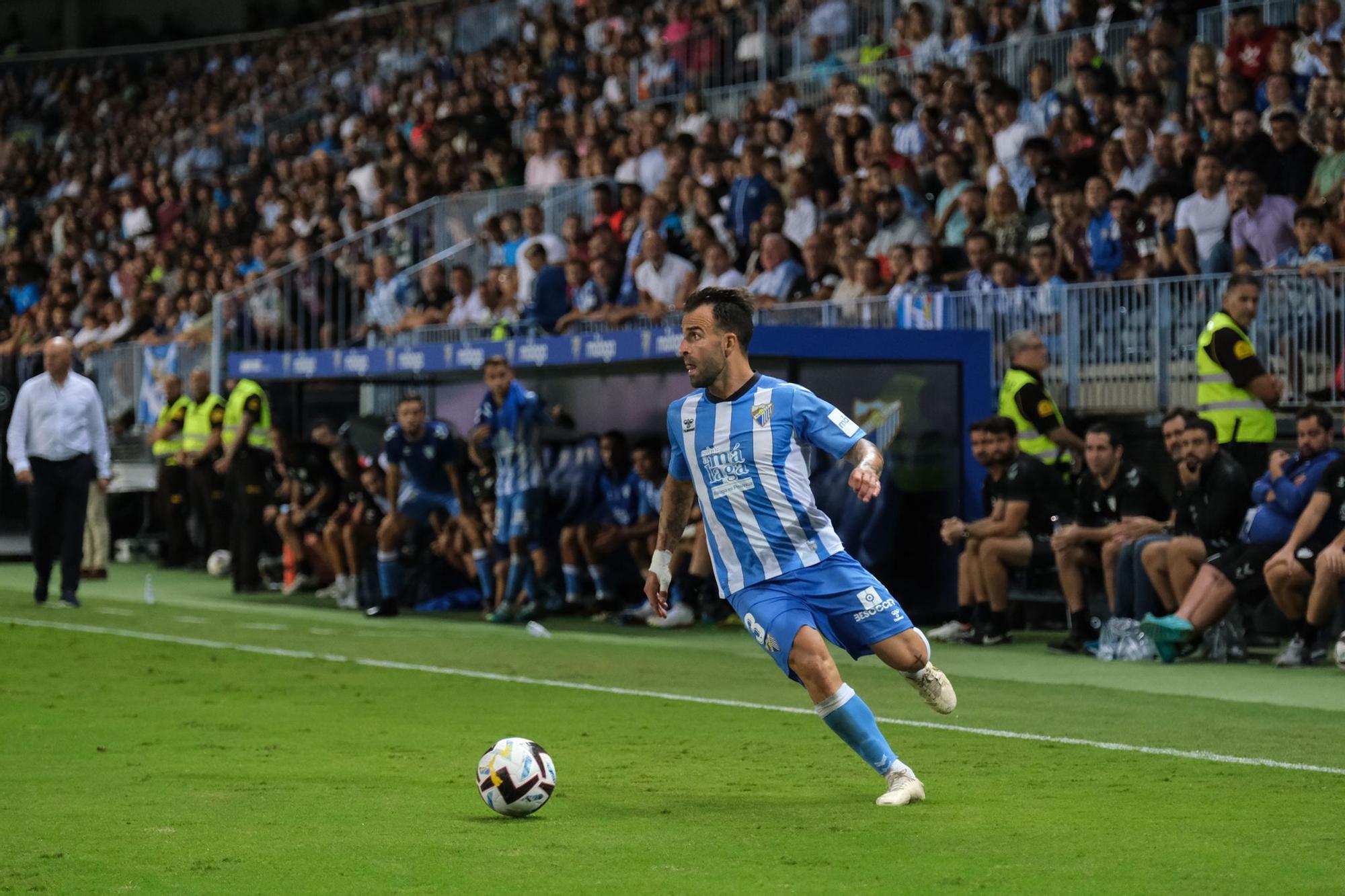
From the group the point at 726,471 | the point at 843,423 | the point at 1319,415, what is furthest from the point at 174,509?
the point at 843,423

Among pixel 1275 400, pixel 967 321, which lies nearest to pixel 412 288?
pixel 967 321

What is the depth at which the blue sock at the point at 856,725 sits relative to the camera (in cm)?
711

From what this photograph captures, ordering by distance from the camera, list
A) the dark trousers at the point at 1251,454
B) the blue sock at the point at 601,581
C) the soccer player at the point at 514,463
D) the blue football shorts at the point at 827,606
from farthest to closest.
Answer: the blue sock at the point at 601,581, the soccer player at the point at 514,463, the dark trousers at the point at 1251,454, the blue football shorts at the point at 827,606

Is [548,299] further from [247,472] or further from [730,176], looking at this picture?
[247,472]

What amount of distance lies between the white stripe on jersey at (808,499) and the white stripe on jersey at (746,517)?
123 millimetres

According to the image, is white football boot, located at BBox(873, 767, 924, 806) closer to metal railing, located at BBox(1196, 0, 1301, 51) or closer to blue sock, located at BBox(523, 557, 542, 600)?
blue sock, located at BBox(523, 557, 542, 600)

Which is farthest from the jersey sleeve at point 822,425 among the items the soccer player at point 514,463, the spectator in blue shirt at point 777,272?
the spectator in blue shirt at point 777,272

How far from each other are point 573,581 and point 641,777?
30.9 feet

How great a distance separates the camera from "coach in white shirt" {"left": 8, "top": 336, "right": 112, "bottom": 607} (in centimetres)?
1742

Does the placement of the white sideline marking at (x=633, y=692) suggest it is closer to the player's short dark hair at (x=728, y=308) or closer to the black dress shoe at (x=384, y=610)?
the black dress shoe at (x=384, y=610)

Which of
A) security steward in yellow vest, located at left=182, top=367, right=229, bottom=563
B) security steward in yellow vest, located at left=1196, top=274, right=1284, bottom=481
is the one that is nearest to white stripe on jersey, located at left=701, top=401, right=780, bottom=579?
security steward in yellow vest, located at left=1196, top=274, right=1284, bottom=481

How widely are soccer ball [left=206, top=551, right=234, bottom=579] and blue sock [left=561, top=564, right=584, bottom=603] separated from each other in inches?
257

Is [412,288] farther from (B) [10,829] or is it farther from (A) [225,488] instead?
(B) [10,829]

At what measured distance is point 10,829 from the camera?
6707mm
